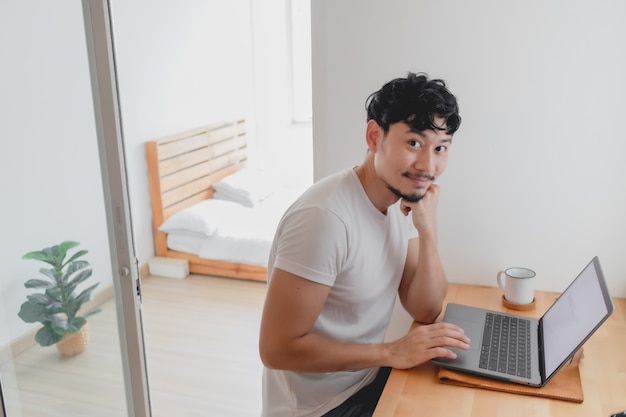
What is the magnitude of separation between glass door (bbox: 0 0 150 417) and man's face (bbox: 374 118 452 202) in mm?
863

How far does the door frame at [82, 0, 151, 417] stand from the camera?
1697 mm

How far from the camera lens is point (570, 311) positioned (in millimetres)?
Result: 1378

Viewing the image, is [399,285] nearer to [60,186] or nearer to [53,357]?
[60,186]

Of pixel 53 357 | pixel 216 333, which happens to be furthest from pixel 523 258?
pixel 216 333

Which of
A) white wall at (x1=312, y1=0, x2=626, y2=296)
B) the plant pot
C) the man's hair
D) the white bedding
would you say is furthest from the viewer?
the white bedding

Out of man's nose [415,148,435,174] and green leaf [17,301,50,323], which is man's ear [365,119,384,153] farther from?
green leaf [17,301,50,323]

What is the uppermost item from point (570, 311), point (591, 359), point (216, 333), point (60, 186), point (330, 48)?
point (330, 48)

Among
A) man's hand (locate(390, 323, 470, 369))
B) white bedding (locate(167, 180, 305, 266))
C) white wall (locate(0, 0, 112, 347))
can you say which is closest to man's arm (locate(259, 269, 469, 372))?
man's hand (locate(390, 323, 470, 369))

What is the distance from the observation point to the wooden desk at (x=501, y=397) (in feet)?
3.89

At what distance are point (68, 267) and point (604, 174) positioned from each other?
165 centimetres

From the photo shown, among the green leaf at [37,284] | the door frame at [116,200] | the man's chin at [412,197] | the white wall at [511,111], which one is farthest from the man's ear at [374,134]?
the green leaf at [37,284]

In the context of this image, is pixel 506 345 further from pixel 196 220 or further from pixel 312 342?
pixel 196 220

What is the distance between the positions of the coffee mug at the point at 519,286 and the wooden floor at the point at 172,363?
126 centimetres

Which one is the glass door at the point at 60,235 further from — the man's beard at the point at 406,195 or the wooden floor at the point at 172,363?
the man's beard at the point at 406,195
